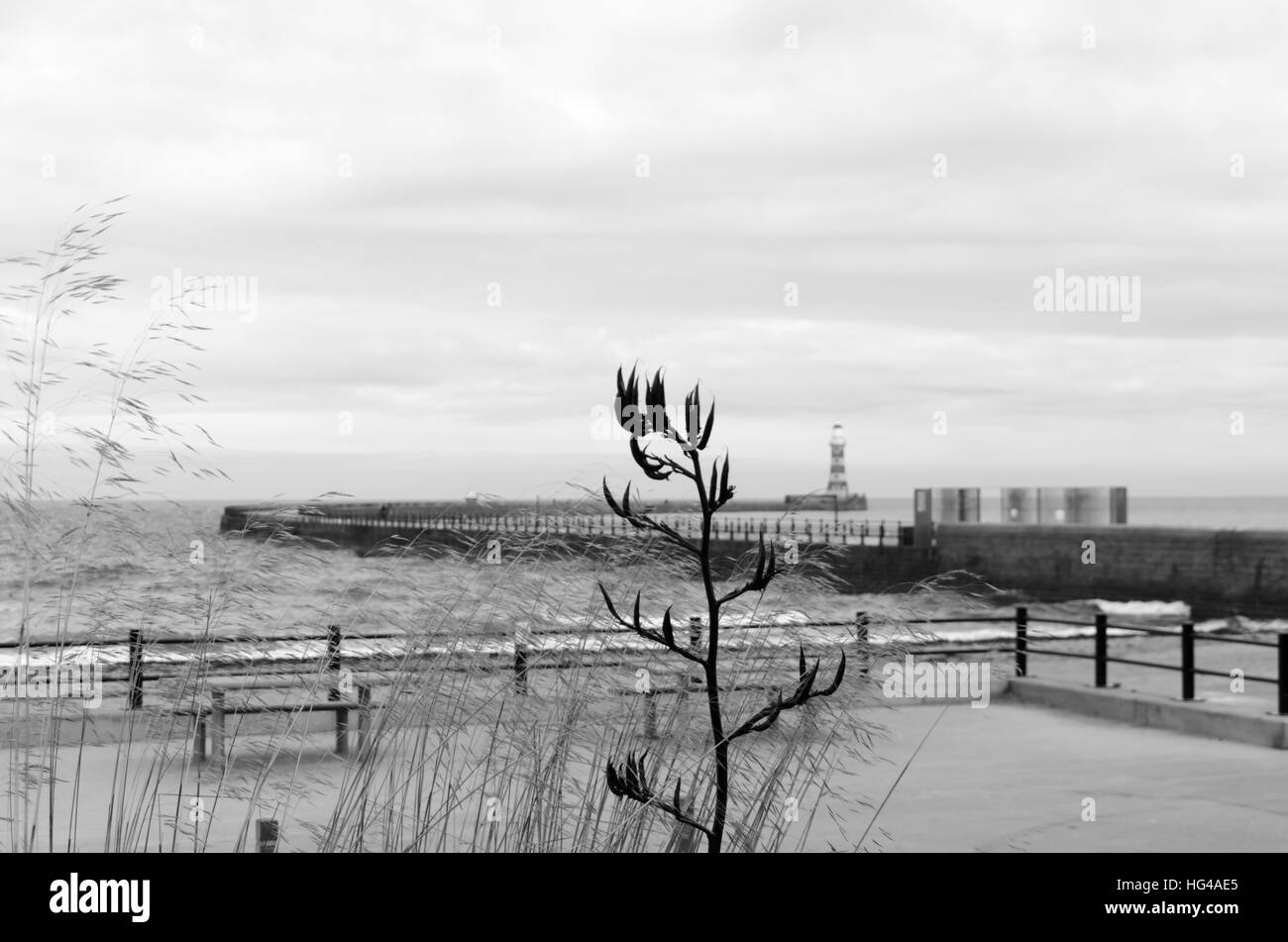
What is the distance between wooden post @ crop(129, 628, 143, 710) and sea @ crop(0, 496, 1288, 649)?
10 cm

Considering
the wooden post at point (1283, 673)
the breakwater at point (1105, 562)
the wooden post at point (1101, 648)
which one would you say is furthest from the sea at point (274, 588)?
the breakwater at point (1105, 562)

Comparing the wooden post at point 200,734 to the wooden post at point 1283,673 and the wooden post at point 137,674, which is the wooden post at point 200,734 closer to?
the wooden post at point 137,674

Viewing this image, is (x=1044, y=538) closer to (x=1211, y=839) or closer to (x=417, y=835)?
(x=1211, y=839)

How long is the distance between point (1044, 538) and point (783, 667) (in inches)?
1754

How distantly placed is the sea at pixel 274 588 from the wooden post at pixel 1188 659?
694 cm

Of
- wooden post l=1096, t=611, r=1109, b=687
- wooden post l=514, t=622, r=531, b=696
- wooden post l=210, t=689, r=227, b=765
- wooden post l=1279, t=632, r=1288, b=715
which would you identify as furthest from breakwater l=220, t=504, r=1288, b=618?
wooden post l=210, t=689, r=227, b=765

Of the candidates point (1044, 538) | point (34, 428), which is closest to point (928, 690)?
point (34, 428)

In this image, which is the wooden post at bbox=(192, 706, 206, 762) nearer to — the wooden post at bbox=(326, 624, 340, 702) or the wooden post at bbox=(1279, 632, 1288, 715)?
the wooden post at bbox=(326, 624, 340, 702)

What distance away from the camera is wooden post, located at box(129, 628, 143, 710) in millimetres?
4969

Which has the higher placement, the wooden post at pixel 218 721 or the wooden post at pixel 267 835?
the wooden post at pixel 218 721

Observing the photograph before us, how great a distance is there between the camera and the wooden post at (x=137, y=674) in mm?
4969

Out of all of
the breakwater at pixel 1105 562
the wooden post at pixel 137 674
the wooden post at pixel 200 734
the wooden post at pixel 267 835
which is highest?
the wooden post at pixel 137 674

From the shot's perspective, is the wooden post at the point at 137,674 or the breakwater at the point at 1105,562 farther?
the breakwater at the point at 1105,562
